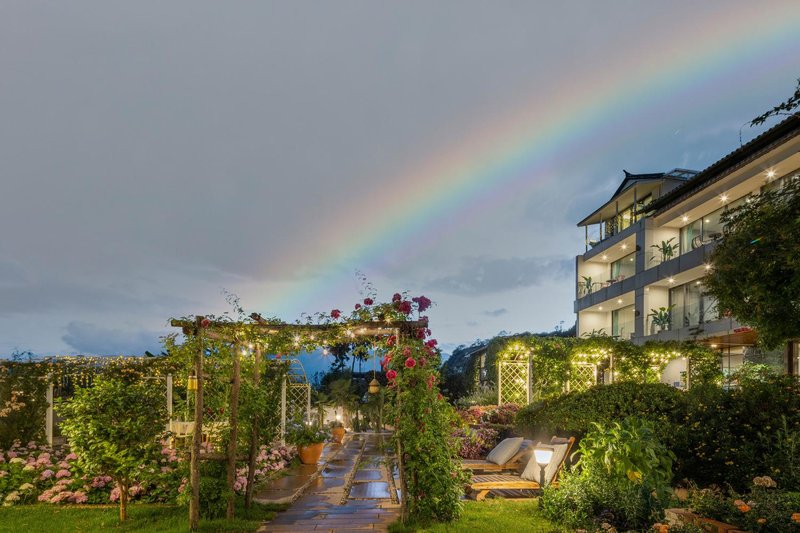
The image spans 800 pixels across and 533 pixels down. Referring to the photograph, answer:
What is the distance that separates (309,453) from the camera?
11.0 m

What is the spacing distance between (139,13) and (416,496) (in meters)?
11.2

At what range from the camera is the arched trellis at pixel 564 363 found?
1531 centimetres

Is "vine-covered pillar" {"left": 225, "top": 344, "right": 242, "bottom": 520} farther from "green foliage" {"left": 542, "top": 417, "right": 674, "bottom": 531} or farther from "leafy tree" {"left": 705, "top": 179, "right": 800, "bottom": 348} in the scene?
"leafy tree" {"left": 705, "top": 179, "right": 800, "bottom": 348}

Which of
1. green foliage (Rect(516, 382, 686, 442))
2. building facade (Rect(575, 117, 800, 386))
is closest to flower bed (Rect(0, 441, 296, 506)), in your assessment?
green foliage (Rect(516, 382, 686, 442))

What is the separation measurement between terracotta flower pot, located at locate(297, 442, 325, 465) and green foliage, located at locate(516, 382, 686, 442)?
433 centimetres

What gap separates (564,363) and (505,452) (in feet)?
22.6

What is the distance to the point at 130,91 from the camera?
13508 mm

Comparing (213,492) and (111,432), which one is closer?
(111,432)

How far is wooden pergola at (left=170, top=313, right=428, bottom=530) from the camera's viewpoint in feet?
20.5

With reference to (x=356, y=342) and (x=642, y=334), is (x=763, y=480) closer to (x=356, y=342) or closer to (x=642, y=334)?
(x=356, y=342)

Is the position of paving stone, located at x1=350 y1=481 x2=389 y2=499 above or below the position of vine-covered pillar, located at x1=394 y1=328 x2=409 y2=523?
below

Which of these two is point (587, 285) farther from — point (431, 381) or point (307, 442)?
point (431, 381)

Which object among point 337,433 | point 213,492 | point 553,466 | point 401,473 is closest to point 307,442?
point 213,492

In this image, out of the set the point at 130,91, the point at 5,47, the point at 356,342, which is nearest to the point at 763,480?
the point at 356,342
